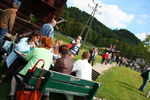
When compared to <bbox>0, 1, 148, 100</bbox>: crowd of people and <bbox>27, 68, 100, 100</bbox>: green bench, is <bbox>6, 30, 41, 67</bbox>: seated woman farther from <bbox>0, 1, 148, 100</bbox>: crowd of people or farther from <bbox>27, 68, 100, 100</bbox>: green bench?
<bbox>27, 68, 100, 100</bbox>: green bench

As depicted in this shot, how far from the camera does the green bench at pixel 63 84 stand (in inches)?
202

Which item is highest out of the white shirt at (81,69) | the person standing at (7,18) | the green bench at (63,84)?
the person standing at (7,18)

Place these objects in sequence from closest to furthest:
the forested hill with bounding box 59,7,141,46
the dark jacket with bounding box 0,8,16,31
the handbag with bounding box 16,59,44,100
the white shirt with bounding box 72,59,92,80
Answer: the handbag with bounding box 16,59,44,100 < the white shirt with bounding box 72,59,92,80 < the dark jacket with bounding box 0,8,16,31 < the forested hill with bounding box 59,7,141,46

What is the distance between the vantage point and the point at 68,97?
6445 millimetres

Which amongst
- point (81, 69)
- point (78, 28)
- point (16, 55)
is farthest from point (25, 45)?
point (78, 28)

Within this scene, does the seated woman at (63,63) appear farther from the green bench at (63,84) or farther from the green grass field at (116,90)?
the green grass field at (116,90)

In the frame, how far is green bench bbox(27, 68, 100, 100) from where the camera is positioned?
513 centimetres

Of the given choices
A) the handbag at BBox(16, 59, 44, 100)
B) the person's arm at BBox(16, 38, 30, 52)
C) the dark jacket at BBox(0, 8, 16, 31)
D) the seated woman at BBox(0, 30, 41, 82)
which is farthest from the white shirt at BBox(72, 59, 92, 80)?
the dark jacket at BBox(0, 8, 16, 31)

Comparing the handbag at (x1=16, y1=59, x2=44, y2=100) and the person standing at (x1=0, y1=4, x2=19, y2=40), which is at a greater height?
the person standing at (x1=0, y1=4, x2=19, y2=40)

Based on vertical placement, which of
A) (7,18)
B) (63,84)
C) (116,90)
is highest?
(7,18)

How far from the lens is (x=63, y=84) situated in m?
5.62

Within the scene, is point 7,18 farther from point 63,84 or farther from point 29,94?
point 29,94

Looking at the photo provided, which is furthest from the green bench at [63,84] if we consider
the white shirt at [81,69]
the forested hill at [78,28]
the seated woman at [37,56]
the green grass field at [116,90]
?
the forested hill at [78,28]

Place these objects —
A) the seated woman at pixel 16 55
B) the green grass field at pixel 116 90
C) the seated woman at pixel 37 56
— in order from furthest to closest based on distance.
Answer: the green grass field at pixel 116 90 < the seated woman at pixel 16 55 < the seated woman at pixel 37 56
